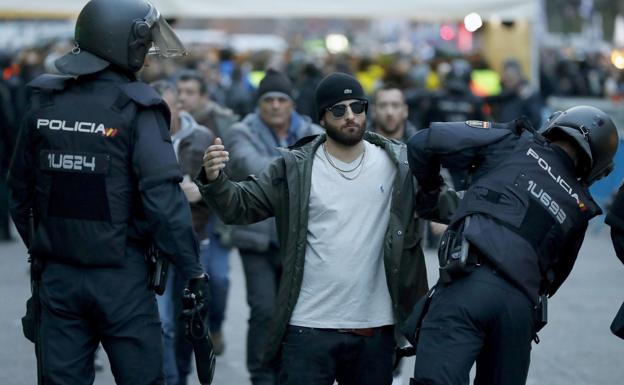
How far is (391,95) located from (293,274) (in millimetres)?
2972

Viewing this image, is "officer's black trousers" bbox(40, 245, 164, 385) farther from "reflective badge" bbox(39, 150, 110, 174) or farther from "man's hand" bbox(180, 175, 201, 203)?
"man's hand" bbox(180, 175, 201, 203)

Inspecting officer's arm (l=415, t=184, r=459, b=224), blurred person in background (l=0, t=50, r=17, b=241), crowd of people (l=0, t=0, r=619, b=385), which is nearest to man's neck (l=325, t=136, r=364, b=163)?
crowd of people (l=0, t=0, r=619, b=385)

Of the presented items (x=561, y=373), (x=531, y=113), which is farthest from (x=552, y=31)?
(x=561, y=373)

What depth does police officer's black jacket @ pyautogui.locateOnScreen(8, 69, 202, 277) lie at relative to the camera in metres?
5.32

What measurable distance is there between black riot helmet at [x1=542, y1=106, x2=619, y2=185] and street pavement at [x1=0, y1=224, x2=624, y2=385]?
9.45 ft

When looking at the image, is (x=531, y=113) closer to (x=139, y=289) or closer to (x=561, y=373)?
(x=561, y=373)

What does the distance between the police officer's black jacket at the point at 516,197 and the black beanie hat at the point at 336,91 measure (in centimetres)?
55

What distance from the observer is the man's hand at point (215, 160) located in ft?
18.3

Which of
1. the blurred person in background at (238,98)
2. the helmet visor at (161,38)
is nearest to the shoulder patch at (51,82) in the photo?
the helmet visor at (161,38)

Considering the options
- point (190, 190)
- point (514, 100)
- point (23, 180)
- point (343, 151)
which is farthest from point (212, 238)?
point (514, 100)

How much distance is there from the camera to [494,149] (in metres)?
5.43

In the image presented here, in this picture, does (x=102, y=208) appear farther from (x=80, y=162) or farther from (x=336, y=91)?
(x=336, y=91)

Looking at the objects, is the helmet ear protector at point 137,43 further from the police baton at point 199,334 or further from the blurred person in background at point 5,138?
the blurred person in background at point 5,138

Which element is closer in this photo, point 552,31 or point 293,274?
point 293,274
